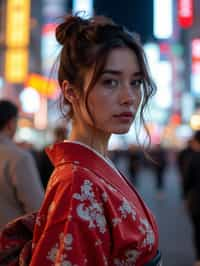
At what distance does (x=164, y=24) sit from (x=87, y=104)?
14931 mm

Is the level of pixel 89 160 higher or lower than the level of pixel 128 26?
lower

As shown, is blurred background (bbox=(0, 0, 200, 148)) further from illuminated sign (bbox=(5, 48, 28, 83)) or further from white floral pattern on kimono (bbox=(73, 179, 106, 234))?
white floral pattern on kimono (bbox=(73, 179, 106, 234))

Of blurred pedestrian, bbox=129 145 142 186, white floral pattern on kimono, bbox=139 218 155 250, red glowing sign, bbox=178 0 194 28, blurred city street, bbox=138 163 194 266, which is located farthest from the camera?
blurred pedestrian, bbox=129 145 142 186

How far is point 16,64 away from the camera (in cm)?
1761

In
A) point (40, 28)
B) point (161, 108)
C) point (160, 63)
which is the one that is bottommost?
point (161, 108)

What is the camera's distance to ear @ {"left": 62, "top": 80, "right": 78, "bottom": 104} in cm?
139

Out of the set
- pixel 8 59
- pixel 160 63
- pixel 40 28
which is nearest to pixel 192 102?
pixel 160 63

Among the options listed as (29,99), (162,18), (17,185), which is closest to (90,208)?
(17,185)

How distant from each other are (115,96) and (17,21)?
52.3ft

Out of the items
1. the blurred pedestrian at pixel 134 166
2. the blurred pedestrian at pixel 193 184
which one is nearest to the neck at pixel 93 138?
the blurred pedestrian at pixel 193 184

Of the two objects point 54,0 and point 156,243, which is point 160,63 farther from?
point 156,243

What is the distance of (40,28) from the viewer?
26.5 meters

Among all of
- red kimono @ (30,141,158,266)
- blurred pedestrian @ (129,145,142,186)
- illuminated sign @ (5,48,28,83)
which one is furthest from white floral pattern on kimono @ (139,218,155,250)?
illuminated sign @ (5,48,28,83)

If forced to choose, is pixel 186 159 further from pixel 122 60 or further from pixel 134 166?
pixel 134 166
